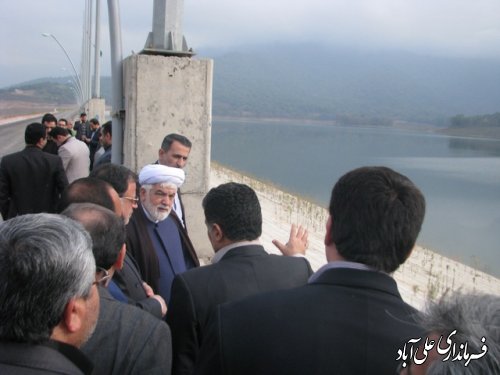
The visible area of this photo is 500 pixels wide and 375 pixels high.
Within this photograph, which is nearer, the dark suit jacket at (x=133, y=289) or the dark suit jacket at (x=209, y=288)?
the dark suit jacket at (x=209, y=288)

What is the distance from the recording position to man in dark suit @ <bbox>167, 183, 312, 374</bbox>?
7.52ft

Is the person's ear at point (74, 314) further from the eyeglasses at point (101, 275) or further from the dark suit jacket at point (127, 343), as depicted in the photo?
the eyeglasses at point (101, 275)

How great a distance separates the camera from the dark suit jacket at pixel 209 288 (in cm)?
228

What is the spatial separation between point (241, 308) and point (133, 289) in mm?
1312

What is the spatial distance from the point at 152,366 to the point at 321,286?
77 centimetres

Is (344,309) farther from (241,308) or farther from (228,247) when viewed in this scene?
(228,247)

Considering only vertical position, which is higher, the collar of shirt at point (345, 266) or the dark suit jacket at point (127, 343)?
the collar of shirt at point (345, 266)

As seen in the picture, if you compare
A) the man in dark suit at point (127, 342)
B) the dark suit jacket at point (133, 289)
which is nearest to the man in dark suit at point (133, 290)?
the dark suit jacket at point (133, 289)

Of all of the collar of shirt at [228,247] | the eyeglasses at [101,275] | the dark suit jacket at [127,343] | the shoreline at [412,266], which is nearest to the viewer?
the dark suit jacket at [127,343]

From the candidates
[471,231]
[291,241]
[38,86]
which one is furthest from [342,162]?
[38,86]

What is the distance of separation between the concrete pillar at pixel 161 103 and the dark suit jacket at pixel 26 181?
0.95 m

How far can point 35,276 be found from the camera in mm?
1352

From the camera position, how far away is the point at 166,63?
5.96 m

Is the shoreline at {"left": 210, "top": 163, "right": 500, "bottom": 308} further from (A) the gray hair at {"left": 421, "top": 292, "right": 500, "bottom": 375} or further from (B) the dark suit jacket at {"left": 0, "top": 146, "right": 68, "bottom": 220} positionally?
(A) the gray hair at {"left": 421, "top": 292, "right": 500, "bottom": 375}
